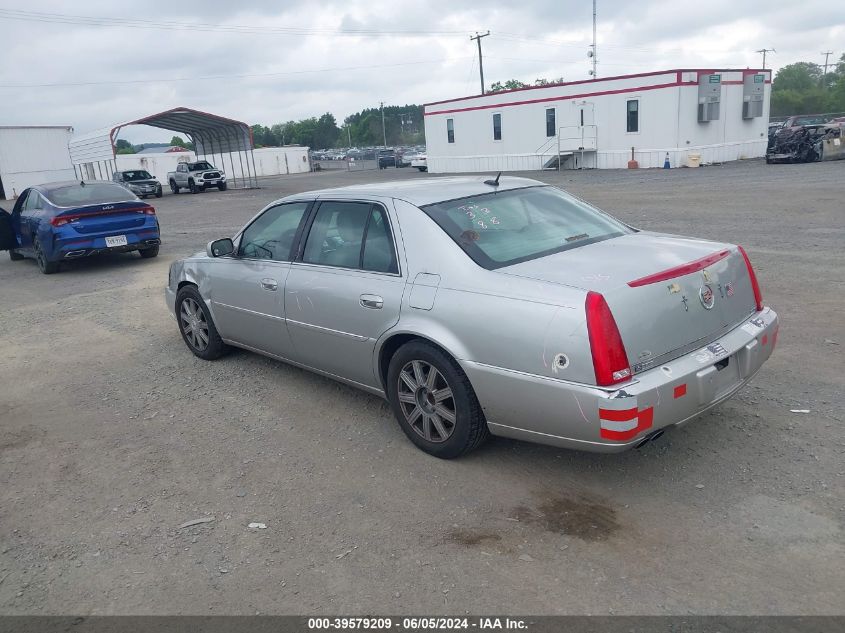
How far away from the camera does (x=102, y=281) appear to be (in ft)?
35.9

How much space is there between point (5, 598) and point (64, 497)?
94 cm

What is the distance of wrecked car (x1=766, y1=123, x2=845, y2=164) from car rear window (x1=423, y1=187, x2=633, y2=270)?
96.8 feet

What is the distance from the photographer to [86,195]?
11727 millimetres

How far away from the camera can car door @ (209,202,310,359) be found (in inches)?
202

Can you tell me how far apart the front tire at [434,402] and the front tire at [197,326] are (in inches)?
97.2

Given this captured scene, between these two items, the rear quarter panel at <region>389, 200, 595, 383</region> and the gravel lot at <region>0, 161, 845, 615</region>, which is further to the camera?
the rear quarter panel at <region>389, 200, 595, 383</region>

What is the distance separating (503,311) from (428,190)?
4.64ft

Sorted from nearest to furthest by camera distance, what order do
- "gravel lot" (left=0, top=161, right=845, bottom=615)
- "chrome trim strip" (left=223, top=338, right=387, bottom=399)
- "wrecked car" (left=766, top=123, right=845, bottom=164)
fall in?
"gravel lot" (left=0, top=161, right=845, bottom=615) → "chrome trim strip" (left=223, top=338, right=387, bottom=399) → "wrecked car" (left=766, top=123, right=845, bottom=164)

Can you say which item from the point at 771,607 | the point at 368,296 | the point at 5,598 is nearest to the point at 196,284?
the point at 368,296

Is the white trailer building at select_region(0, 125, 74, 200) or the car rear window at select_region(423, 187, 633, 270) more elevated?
the white trailer building at select_region(0, 125, 74, 200)

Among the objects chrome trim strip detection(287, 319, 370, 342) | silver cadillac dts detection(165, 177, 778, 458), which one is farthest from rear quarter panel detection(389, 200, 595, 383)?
chrome trim strip detection(287, 319, 370, 342)

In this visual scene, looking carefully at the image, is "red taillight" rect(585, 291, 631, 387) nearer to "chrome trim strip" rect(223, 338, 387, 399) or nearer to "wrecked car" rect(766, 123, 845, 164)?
"chrome trim strip" rect(223, 338, 387, 399)

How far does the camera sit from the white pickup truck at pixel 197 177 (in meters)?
37.4

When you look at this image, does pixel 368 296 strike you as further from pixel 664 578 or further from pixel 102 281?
pixel 102 281
